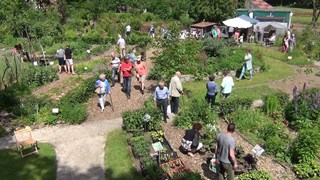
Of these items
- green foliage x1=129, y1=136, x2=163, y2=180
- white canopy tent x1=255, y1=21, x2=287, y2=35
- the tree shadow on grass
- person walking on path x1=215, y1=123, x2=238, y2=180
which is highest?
white canopy tent x1=255, y1=21, x2=287, y2=35

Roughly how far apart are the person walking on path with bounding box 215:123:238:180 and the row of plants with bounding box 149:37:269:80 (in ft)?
22.1

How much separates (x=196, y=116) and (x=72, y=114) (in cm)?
477

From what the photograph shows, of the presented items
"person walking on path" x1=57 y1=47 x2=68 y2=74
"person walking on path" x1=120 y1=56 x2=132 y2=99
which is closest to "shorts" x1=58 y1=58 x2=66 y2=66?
"person walking on path" x1=57 y1=47 x2=68 y2=74

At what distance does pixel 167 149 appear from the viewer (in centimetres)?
1052

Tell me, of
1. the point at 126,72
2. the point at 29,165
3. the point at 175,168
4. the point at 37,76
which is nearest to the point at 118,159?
the point at 175,168

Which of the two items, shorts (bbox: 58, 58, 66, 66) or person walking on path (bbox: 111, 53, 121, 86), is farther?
shorts (bbox: 58, 58, 66, 66)

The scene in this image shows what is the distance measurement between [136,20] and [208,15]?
7.64 metres

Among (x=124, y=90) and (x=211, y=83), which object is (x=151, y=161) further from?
(x=124, y=90)

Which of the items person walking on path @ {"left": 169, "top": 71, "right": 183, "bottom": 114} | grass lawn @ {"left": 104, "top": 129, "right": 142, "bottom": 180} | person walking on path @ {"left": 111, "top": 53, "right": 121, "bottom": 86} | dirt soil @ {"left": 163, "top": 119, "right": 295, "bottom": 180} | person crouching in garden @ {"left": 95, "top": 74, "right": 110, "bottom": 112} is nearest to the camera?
grass lawn @ {"left": 104, "top": 129, "right": 142, "bottom": 180}

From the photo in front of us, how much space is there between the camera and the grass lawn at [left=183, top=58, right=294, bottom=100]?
53.6ft

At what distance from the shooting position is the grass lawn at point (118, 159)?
31.4ft

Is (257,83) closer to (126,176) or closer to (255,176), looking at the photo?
(255,176)

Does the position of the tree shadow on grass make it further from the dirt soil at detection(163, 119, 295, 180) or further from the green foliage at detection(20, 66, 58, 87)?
the green foliage at detection(20, 66, 58, 87)

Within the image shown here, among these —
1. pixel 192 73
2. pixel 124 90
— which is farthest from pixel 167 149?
pixel 192 73
